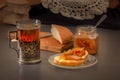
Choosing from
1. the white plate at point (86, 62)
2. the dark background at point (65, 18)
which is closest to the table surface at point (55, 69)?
the white plate at point (86, 62)

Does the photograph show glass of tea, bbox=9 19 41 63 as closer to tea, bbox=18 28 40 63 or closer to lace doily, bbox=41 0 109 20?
tea, bbox=18 28 40 63

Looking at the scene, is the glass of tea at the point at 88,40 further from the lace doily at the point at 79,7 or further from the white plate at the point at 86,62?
the lace doily at the point at 79,7

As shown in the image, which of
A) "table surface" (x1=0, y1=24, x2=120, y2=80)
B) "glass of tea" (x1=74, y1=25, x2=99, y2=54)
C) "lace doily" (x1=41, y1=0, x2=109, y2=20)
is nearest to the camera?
"table surface" (x1=0, y1=24, x2=120, y2=80)

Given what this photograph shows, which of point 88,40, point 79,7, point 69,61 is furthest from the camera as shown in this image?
point 79,7

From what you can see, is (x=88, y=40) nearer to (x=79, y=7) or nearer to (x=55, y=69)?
(x=55, y=69)

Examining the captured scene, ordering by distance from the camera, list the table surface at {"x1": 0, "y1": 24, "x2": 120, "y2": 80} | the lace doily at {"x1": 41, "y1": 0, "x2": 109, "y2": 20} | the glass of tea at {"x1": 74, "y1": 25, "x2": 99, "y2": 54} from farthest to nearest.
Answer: the lace doily at {"x1": 41, "y1": 0, "x2": 109, "y2": 20} < the glass of tea at {"x1": 74, "y1": 25, "x2": 99, "y2": 54} < the table surface at {"x1": 0, "y1": 24, "x2": 120, "y2": 80}

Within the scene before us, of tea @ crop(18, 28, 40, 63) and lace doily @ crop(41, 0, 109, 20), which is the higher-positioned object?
lace doily @ crop(41, 0, 109, 20)

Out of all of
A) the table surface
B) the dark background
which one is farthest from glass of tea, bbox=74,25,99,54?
the dark background

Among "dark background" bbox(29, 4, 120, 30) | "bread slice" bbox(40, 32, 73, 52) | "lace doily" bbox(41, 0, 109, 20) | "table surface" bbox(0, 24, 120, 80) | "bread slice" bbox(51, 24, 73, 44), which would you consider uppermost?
"lace doily" bbox(41, 0, 109, 20)

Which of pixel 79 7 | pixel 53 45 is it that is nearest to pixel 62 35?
pixel 53 45
